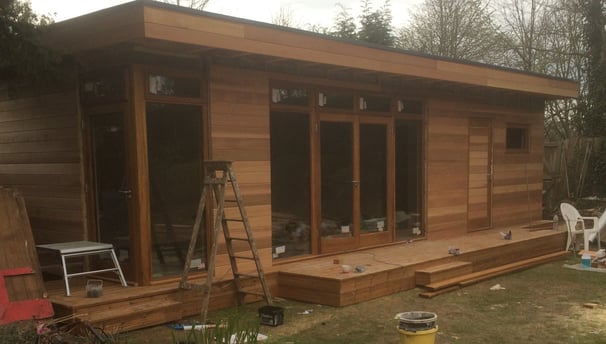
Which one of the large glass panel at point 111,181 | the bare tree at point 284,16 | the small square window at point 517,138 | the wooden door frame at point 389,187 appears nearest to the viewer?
the large glass panel at point 111,181

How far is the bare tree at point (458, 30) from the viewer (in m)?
18.4

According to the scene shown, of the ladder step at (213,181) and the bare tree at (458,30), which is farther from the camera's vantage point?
the bare tree at (458,30)

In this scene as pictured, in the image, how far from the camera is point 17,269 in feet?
16.1

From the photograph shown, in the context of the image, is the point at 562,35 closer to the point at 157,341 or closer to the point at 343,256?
the point at 343,256

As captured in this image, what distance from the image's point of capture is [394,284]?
6.38 m

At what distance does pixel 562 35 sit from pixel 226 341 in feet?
54.2

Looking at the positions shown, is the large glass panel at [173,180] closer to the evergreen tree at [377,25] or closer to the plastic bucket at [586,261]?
the plastic bucket at [586,261]

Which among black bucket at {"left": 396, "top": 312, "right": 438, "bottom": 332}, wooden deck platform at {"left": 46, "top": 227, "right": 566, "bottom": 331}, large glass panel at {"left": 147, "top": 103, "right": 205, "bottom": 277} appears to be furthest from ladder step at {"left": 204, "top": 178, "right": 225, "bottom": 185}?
black bucket at {"left": 396, "top": 312, "right": 438, "bottom": 332}

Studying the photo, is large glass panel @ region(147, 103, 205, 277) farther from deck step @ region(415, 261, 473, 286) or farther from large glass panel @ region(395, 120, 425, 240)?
large glass panel @ region(395, 120, 425, 240)

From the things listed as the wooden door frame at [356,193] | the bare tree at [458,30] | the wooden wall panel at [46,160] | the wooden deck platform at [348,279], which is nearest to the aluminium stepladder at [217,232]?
the wooden deck platform at [348,279]

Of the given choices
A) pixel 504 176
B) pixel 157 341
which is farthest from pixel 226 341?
pixel 504 176

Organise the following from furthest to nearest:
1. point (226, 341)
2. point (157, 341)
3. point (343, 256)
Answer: point (343, 256), point (157, 341), point (226, 341)

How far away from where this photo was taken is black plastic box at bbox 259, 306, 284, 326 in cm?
508

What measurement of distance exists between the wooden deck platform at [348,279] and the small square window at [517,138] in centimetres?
188
